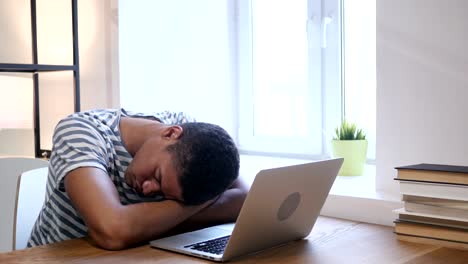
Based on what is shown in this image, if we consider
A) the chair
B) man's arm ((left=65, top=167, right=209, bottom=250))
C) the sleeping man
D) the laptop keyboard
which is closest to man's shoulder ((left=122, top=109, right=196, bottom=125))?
the sleeping man

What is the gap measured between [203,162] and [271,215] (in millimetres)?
185

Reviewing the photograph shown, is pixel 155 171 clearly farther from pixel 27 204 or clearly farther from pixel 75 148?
pixel 27 204

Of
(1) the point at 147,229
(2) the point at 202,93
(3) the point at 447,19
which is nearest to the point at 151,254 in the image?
(1) the point at 147,229

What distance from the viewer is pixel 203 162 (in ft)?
4.30

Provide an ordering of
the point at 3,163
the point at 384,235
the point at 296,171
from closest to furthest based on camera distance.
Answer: the point at 296,171 → the point at 384,235 → the point at 3,163

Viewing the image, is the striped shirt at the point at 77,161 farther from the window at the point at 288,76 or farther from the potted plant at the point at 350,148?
the window at the point at 288,76

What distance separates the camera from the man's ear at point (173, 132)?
1372 millimetres

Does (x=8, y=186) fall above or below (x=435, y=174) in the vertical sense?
below

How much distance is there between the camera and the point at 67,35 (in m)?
2.55

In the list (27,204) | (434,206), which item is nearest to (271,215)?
(434,206)

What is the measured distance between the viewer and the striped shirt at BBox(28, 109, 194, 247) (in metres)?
1.38

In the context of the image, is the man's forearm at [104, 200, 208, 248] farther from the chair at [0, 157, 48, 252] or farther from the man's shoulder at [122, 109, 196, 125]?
the chair at [0, 157, 48, 252]

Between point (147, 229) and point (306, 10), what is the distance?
1.30m

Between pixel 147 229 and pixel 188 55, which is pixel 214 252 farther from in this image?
pixel 188 55
